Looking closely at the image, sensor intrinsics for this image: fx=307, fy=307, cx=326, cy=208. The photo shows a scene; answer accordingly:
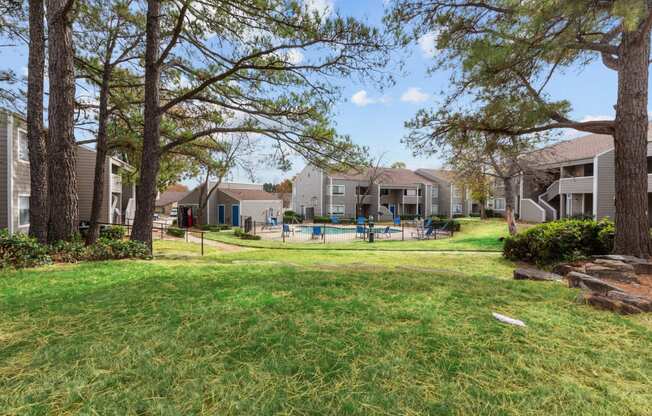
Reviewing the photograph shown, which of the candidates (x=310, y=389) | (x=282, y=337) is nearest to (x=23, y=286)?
(x=282, y=337)

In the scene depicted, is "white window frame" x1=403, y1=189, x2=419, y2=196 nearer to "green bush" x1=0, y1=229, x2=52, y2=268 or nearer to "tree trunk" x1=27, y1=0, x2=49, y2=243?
"tree trunk" x1=27, y1=0, x2=49, y2=243

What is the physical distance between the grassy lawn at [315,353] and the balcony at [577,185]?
83.8ft

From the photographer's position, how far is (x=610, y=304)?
316 centimetres

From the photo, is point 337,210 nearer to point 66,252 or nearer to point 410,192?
point 410,192

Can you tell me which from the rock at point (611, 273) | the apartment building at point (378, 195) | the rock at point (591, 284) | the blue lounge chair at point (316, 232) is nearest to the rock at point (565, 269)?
the rock at point (611, 273)

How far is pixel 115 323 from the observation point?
2637 millimetres

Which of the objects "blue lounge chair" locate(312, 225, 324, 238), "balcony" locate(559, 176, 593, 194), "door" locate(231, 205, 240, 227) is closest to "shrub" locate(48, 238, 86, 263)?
"blue lounge chair" locate(312, 225, 324, 238)

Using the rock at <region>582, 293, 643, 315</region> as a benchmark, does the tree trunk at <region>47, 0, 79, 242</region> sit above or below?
above

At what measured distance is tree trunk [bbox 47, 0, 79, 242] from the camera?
7.26m

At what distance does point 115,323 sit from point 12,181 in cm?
1396

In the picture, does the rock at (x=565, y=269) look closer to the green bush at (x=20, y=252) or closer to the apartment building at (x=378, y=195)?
the green bush at (x=20, y=252)

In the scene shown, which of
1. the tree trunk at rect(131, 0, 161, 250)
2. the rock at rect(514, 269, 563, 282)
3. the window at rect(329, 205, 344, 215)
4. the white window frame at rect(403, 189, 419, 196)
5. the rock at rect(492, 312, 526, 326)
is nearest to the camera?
the rock at rect(492, 312, 526, 326)

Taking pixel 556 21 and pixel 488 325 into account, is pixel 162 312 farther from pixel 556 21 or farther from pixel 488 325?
pixel 556 21

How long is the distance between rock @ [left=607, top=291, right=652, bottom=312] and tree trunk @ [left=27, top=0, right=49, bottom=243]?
34.1ft
